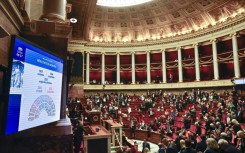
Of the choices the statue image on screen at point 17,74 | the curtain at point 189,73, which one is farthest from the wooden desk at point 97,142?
the curtain at point 189,73

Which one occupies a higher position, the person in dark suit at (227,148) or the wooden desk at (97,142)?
the person in dark suit at (227,148)

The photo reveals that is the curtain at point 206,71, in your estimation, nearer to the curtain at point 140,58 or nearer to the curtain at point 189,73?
the curtain at point 189,73

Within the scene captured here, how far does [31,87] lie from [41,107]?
0.44 m

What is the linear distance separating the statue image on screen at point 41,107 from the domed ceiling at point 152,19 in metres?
15.9

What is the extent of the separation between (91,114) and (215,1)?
18.0 metres

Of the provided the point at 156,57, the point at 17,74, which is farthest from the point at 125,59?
the point at 17,74

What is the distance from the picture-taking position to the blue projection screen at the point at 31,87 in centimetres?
209

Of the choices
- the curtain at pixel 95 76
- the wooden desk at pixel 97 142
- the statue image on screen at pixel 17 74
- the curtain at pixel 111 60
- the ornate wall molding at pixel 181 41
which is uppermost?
the ornate wall molding at pixel 181 41

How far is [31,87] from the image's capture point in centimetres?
246

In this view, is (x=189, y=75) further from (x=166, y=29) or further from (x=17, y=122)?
(x=17, y=122)

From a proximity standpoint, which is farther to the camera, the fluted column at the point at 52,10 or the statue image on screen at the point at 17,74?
the fluted column at the point at 52,10

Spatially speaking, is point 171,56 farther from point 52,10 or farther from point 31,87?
point 31,87

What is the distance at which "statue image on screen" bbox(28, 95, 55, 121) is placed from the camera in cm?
255

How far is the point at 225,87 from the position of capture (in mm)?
20188
